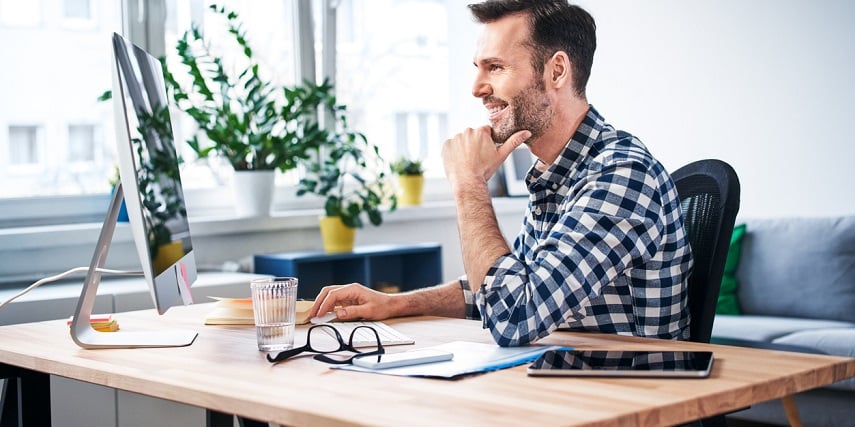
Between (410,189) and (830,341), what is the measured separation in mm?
2006

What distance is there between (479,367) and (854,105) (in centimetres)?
319

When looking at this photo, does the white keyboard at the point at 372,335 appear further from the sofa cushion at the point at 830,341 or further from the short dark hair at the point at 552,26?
the sofa cushion at the point at 830,341

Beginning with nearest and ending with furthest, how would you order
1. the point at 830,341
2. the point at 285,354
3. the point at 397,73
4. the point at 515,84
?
the point at 285,354 < the point at 515,84 < the point at 830,341 < the point at 397,73

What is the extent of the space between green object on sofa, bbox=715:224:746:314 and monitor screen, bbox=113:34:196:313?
106 inches

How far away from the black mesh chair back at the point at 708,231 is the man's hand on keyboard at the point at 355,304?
59 cm

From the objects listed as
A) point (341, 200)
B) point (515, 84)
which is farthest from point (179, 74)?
point (515, 84)

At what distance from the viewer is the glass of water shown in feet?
5.23

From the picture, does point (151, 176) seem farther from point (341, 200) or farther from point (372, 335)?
point (341, 200)

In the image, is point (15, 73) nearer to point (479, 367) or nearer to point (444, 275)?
point (444, 275)

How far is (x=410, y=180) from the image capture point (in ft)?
15.2

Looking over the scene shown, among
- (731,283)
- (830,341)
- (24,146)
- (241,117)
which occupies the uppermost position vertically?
(241,117)

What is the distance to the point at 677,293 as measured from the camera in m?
1.73

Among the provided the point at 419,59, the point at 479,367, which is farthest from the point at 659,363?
the point at 419,59

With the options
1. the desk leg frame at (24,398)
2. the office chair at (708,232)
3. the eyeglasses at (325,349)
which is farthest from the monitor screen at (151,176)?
the office chair at (708,232)
